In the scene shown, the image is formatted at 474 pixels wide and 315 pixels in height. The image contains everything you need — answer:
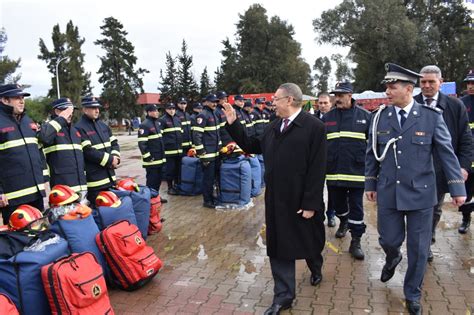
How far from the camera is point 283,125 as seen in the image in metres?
3.70

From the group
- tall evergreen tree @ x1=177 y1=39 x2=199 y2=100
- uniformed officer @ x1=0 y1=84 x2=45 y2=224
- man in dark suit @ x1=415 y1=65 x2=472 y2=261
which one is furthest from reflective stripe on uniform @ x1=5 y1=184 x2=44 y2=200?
tall evergreen tree @ x1=177 y1=39 x2=199 y2=100

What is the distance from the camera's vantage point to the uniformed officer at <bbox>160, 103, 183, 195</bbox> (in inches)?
353

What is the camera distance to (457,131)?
14.5 ft

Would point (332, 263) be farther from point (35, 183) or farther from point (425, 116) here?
point (35, 183)

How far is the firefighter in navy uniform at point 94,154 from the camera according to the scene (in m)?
5.49

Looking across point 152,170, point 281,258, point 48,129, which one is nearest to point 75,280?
point 281,258

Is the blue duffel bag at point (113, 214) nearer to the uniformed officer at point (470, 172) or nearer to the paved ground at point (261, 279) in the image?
the paved ground at point (261, 279)

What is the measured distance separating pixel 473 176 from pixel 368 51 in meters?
36.7

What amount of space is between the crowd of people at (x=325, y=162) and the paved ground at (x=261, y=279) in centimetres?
21

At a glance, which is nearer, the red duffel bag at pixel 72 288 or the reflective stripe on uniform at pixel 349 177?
the red duffel bag at pixel 72 288

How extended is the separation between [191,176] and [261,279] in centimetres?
457

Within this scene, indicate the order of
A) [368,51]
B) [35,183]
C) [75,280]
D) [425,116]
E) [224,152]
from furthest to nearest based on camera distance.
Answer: [368,51], [224,152], [35,183], [425,116], [75,280]

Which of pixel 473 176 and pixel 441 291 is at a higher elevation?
pixel 473 176

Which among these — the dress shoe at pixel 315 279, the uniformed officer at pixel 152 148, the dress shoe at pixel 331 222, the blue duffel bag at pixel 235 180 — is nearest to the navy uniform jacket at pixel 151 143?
the uniformed officer at pixel 152 148
